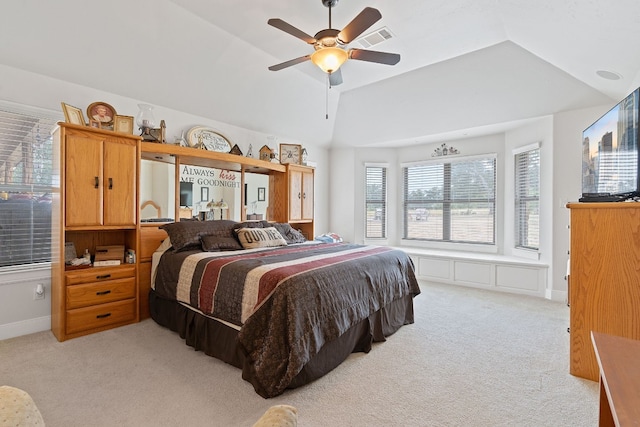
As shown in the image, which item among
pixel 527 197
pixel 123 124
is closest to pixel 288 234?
pixel 123 124

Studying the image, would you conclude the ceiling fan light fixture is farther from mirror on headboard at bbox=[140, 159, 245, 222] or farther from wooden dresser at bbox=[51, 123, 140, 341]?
mirror on headboard at bbox=[140, 159, 245, 222]

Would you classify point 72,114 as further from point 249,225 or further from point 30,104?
point 249,225

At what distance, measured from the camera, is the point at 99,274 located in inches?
116

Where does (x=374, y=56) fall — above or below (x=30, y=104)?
above

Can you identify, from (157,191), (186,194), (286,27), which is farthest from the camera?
Answer: (186,194)

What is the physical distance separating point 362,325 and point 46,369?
95.9 inches

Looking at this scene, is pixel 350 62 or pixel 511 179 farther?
pixel 511 179

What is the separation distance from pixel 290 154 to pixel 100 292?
3231 millimetres

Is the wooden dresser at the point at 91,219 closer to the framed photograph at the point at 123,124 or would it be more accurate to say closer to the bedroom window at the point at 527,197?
the framed photograph at the point at 123,124

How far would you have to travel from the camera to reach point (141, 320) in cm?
327

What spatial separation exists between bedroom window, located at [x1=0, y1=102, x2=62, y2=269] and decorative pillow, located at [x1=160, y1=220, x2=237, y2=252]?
112 cm

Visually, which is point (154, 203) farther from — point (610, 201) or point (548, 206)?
point (548, 206)

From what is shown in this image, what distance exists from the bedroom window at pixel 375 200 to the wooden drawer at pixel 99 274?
4283 mm

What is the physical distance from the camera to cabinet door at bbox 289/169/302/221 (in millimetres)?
4918
